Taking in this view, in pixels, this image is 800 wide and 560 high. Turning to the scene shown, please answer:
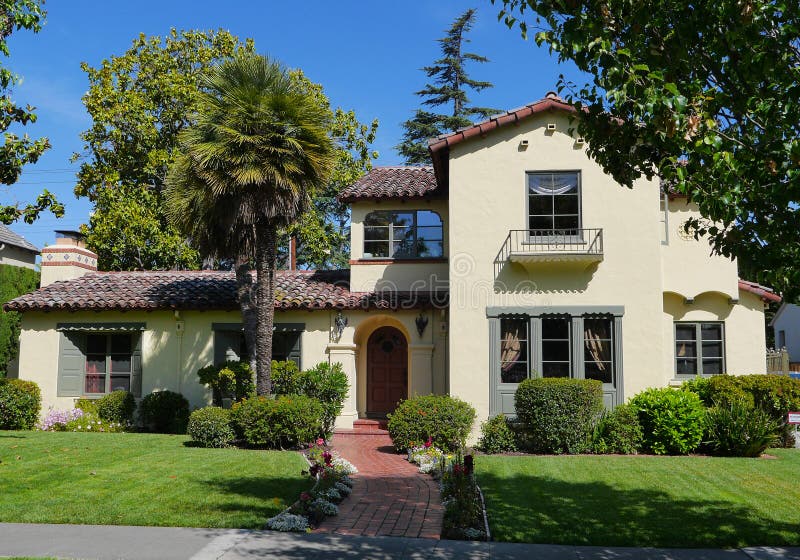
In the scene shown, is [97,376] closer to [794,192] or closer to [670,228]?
[670,228]

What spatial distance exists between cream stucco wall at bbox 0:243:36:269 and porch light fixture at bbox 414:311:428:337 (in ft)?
53.5

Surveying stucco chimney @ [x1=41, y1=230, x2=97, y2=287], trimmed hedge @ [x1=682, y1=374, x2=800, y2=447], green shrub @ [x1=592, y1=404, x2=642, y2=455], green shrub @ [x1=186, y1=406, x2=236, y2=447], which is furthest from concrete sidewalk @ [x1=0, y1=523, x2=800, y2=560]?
stucco chimney @ [x1=41, y1=230, x2=97, y2=287]

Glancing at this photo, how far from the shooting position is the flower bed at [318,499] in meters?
8.55

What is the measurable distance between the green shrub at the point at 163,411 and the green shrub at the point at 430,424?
6341 mm

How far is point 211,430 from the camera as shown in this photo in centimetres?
1470

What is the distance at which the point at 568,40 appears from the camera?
21.7 feet

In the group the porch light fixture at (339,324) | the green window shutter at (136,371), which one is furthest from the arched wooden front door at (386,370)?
the green window shutter at (136,371)

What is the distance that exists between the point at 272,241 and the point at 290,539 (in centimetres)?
881

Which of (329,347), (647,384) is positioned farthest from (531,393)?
(329,347)

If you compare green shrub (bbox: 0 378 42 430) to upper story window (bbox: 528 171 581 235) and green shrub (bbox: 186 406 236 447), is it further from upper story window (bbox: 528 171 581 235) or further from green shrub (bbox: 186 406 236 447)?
upper story window (bbox: 528 171 581 235)

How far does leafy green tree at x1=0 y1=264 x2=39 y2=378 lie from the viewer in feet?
69.9

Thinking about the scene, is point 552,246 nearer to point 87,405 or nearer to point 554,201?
point 554,201

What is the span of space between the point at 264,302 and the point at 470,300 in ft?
15.3

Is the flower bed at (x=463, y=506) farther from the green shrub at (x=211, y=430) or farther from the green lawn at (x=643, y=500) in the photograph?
the green shrub at (x=211, y=430)
